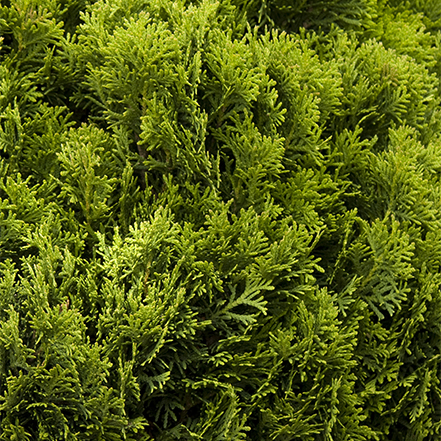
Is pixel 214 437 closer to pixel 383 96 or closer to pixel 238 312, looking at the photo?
pixel 238 312

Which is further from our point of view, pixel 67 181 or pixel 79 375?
pixel 67 181

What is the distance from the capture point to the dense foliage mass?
3840mm

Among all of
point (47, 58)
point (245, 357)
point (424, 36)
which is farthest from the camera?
point (424, 36)

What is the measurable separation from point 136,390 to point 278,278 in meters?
1.22

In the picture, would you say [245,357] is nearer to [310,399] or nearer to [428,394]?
[310,399]

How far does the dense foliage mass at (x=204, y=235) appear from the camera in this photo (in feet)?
12.6

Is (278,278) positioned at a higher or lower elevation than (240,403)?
higher

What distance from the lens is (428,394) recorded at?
16.1 ft

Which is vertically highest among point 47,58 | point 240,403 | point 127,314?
point 47,58

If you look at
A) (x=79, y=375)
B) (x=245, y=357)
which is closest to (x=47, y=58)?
(x=79, y=375)

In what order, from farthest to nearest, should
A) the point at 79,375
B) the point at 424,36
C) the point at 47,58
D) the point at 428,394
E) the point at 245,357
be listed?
the point at 424,36 → the point at 428,394 → the point at 47,58 → the point at 245,357 → the point at 79,375

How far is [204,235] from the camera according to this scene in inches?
163

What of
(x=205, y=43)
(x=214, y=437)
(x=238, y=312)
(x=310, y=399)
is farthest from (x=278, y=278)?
(x=205, y=43)

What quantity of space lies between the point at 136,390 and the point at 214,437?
2.19 ft
